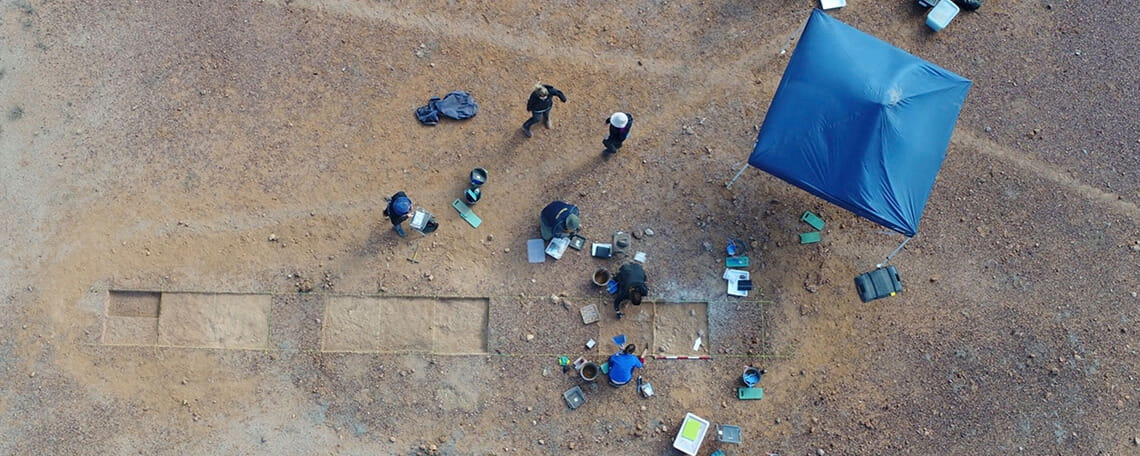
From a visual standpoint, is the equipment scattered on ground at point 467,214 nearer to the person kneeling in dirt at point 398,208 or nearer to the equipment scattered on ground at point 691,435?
the person kneeling in dirt at point 398,208

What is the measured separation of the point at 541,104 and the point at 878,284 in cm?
692

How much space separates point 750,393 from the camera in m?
12.3

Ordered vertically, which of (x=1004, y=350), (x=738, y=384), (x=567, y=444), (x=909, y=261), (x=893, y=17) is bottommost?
(x=567, y=444)

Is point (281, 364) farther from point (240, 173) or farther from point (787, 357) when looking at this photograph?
point (787, 357)

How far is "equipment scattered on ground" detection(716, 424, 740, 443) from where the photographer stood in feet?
40.1

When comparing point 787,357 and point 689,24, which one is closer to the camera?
point 787,357

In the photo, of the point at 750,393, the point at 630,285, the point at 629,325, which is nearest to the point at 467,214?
the point at 630,285

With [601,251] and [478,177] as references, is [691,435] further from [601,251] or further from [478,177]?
[478,177]

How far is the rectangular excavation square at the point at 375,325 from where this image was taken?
12383 mm

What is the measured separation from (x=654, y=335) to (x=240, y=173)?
8.13m

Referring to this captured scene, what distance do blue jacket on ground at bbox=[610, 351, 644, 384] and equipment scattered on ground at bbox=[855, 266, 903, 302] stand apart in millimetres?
4350

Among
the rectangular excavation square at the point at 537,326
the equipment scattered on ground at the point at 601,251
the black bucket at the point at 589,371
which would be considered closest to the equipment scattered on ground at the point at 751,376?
the black bucket at the point at 589,371

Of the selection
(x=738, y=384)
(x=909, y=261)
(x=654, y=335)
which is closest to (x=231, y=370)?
(x=654, y=335)

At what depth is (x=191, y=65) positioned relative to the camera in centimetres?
1315
